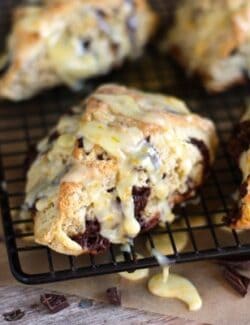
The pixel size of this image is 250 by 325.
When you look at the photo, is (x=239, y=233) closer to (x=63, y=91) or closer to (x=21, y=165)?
(x=21, y=165)

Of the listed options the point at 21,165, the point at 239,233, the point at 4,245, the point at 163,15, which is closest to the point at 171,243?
the point at 239,233

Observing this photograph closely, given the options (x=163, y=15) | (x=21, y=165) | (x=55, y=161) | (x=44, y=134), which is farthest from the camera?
(x=163, y=15)

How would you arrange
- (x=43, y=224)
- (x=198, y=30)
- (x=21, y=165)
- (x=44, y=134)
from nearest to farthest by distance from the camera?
(x=43, y=224)
(x=21, y=165)
(x=44, y=134)
(x=198, y=30)

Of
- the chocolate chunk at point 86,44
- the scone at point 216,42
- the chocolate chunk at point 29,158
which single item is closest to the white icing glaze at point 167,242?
the chocolate chunk at point 29,158

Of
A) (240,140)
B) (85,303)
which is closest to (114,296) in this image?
(85,303)

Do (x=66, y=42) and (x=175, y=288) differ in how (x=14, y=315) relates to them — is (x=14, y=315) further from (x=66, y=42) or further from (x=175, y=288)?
(x=66, y=42)
